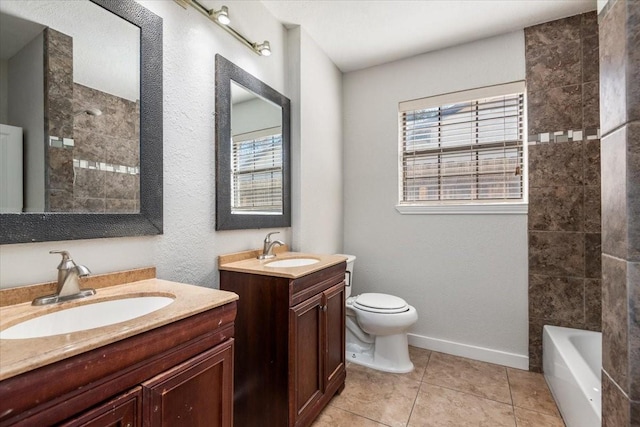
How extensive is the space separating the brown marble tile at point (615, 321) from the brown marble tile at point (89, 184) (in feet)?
5.21

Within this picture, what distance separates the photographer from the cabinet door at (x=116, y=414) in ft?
2.19

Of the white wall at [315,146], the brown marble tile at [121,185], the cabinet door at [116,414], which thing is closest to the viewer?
the cabinet door at [116,414]

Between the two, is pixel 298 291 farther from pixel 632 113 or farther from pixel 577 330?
pixel 577 330

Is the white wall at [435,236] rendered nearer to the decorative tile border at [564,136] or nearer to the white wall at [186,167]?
the decorative tile border at [564,136]

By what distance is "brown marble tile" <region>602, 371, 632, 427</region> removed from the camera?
0.59 meters

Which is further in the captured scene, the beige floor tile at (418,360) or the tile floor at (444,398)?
the beige floor tile at (418,360)

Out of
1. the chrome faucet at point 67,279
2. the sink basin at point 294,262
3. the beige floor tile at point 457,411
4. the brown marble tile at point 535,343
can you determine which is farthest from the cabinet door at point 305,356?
the brown marble tile at point 535,343

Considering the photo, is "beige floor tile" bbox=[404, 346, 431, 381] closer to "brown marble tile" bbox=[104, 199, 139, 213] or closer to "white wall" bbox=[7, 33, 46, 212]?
"brown marble tile" bbox=[104, 199, 139, 213]

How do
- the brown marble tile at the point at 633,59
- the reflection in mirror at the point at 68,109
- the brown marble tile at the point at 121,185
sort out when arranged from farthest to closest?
the brown marble tile at the point at 121,185
the reflection in mirror at the point at 68,109
the brown marble tile at the point at 633,59

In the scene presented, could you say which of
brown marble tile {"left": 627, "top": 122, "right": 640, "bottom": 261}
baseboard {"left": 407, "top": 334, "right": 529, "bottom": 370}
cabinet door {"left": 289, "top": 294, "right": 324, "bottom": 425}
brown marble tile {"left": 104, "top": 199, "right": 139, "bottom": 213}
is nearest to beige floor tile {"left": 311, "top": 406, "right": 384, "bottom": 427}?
cabinet door {"left": 289, "top": 294, "right": 324, "bottom": 425}

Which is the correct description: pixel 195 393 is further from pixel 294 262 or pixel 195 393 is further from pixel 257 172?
pixel 257 172

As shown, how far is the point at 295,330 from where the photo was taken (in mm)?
1446

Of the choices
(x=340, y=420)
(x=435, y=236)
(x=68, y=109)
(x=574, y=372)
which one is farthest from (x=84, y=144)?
(x=574, y=372)

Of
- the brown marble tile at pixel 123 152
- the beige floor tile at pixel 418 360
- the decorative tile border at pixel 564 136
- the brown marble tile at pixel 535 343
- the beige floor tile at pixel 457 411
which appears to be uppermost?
the decorative tile border at pixel 564 136
